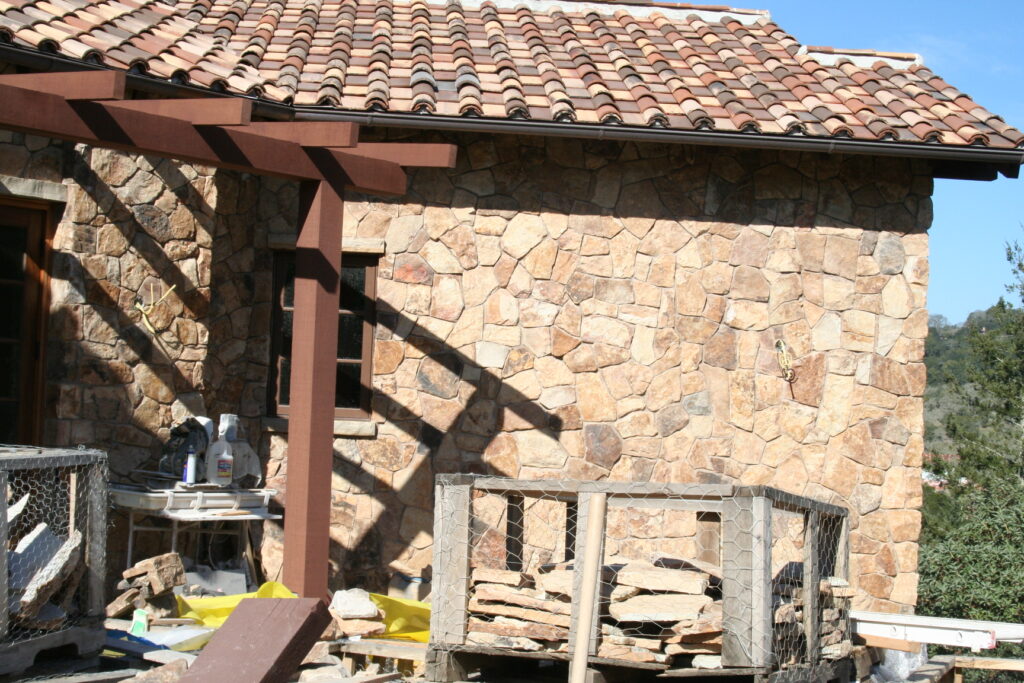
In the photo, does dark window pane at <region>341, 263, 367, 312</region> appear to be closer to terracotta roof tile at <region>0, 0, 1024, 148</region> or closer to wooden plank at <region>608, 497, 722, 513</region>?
terracotta roof tile at <region>0, 0, 1024, 148</region>

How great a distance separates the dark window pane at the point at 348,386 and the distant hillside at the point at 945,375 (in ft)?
54.3

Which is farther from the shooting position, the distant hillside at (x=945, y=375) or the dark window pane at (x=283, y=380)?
the distant hillside at (x=945, y=375)

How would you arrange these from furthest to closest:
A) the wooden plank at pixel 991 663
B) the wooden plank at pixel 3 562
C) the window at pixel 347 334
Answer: the window at pixel 347 334
the wooden plank at pixel 991 663
the wooden plank at pixel 3 562

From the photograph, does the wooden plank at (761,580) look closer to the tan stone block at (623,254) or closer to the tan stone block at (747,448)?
the tan stone block at (747,448)

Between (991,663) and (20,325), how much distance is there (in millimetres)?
6600

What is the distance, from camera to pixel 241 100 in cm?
600

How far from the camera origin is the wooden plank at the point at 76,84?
560 cm

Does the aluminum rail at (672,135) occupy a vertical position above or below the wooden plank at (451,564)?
above

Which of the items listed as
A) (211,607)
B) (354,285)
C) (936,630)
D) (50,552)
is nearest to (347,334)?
(354,285)

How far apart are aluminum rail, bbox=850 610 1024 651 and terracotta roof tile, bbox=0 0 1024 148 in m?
3.75

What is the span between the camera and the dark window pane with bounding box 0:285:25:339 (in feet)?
24.8

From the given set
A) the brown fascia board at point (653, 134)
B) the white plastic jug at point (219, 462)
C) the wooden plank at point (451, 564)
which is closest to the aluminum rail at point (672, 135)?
the brown fascia board at point (653, 134)

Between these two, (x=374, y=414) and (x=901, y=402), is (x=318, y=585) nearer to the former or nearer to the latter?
(x=374, y=414)

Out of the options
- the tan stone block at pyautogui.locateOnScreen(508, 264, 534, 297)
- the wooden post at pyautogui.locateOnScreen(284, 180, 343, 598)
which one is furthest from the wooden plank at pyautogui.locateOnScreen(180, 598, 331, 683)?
the tan stone block at pyautogui.locateOnScreen(508, 264, 534, 297)
